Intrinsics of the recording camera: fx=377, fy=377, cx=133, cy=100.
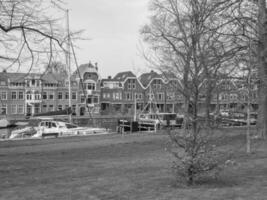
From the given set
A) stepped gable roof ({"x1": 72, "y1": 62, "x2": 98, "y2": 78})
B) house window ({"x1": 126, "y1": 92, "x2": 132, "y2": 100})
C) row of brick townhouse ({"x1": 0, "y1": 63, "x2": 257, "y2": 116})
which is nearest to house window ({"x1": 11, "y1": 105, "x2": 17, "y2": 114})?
row of brick townhouse ({"x1": 0, "y1": 63, "x2": 257, "y2": 116})

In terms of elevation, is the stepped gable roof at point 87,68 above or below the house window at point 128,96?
above

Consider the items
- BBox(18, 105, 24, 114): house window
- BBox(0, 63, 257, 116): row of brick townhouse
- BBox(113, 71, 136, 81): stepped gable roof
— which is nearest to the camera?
BBox(0, 63, 257, 116): row of brick townhouse

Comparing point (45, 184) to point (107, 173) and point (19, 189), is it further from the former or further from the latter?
point (107, 173)

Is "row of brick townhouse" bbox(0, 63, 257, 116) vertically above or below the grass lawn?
above

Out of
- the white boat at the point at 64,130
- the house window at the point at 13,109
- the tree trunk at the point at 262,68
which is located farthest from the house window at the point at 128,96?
the tree trunk at the point at 262,68

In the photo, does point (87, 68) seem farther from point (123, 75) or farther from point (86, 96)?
point (123, 75)

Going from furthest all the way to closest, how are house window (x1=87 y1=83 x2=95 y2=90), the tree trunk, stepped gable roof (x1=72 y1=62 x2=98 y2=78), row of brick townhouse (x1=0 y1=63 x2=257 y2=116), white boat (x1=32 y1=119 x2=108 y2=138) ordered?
house window (x1=87 y1=83 x2=95 y2=90) → stepped gable roof (x1=72 y1=62 x2=98 y2=78) → row of brick townhouse (x1=0 y1=63 x2=257 y2=116) → white boat (x1=32 y1=119 x2=108 y2=138) → the tree trunk

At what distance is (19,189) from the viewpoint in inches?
292

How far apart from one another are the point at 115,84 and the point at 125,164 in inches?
3134

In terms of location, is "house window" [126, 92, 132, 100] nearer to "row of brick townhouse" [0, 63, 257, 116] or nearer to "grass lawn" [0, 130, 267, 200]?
"row of brick townhouse" [0, 63, 257, 116]

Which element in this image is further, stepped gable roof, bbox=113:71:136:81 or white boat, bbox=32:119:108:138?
stepped gable roof, bbox=113:71:136:81

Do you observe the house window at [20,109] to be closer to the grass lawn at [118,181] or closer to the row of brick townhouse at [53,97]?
the row of brick townhouse at [53,97]

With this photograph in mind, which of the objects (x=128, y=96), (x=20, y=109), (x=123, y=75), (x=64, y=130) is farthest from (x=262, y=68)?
(x=123, y=75)

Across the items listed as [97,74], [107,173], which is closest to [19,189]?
[107,173]
